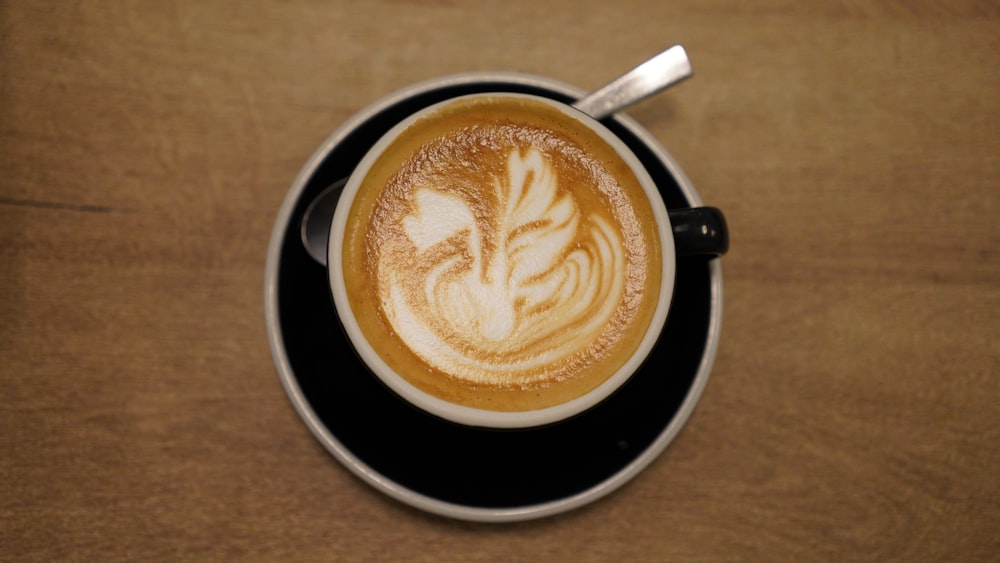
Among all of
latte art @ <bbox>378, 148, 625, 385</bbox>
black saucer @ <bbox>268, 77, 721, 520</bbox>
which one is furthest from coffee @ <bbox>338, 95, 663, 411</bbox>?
black saucer @ <bbox>268, 77, 721, 520</bbox>

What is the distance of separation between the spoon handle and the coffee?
0.15 meters

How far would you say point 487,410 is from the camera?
2.58ft

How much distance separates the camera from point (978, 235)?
1.10 metres

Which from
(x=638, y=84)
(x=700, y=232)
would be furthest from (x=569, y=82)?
(x=700, y=232)

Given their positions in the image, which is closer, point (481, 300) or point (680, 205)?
point (481, 300)

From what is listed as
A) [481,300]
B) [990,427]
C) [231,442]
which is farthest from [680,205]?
[231,442]

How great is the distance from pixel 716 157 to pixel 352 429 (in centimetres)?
77

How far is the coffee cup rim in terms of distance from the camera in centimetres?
78

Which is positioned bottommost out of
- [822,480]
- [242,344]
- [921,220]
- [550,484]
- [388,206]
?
[242,344]

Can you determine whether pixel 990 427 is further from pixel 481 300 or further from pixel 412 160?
pixel 412 160

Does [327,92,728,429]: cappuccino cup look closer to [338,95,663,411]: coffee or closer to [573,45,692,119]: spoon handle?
[338,95,663,411]: coffee

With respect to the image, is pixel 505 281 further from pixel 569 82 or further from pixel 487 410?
pixel 569 82

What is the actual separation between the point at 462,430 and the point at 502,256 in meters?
0.26

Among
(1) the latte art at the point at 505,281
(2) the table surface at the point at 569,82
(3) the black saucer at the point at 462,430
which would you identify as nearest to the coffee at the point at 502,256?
(1) the latte art at the point at 505,281
